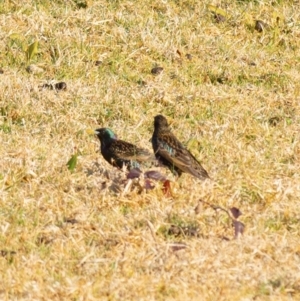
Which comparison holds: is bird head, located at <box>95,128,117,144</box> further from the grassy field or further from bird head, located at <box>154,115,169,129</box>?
bird head, located at <box>154,115,169,129</box>

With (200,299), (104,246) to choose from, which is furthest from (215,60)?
(200,299)

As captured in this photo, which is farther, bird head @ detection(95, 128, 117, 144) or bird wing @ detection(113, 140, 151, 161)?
bird head @ detection(95, 128, 117, 144)

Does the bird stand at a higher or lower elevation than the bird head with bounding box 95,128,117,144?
higher

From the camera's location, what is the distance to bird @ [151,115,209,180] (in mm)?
8164

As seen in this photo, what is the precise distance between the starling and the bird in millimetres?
117

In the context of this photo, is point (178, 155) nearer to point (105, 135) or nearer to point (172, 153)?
point (172, 153)

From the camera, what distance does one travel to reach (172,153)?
8.55 m

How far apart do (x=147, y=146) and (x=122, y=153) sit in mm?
801

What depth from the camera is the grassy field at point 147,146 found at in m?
6.46

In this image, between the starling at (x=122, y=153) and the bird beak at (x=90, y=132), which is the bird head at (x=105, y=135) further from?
the bird beak at (x=90, y=132)

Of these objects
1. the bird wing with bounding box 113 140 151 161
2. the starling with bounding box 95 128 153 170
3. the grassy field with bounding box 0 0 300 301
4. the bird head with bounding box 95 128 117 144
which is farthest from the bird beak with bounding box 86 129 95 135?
the bird wing with bounding box 113 140 151 161

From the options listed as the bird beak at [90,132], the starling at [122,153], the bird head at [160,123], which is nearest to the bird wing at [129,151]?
the starling at [122,153]

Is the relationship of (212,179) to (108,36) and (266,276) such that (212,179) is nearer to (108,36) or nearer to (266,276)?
(266,276)

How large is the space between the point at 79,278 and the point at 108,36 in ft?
18.3
